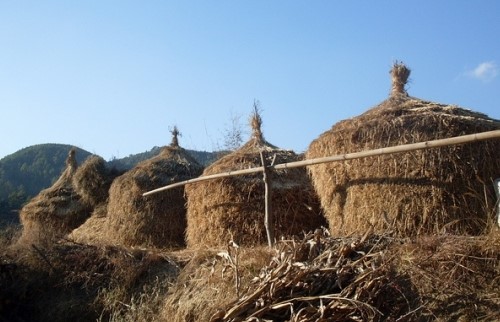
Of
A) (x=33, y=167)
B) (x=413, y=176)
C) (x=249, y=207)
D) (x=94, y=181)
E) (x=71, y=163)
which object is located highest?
(x=33, y=167)

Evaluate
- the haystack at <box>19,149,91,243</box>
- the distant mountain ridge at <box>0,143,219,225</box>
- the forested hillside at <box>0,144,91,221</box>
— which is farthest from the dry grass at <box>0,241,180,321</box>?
the forested hillside at <box>0,144,91,221</box>

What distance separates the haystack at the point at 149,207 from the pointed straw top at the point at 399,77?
5.57 meters

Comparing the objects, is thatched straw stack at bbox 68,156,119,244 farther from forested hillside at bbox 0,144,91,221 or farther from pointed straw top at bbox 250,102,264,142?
forested hillside at bbox 0,144,91,221

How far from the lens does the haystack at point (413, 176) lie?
6820 mm

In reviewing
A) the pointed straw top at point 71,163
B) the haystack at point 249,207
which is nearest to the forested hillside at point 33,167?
the pointed straw top at point 71,163

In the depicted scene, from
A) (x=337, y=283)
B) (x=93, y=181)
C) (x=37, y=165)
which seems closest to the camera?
(x=337, y=283)

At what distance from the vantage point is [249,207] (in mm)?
9781

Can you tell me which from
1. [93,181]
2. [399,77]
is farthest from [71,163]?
[399,77]

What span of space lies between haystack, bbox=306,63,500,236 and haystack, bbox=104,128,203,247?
535cm

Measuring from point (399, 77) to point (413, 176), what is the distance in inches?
111

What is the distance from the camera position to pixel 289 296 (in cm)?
549

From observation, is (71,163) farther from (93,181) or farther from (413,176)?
(413,176)

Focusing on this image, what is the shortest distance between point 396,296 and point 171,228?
7.65 metres

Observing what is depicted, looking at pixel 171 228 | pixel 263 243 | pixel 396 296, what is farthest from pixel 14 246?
pixel 396 296
